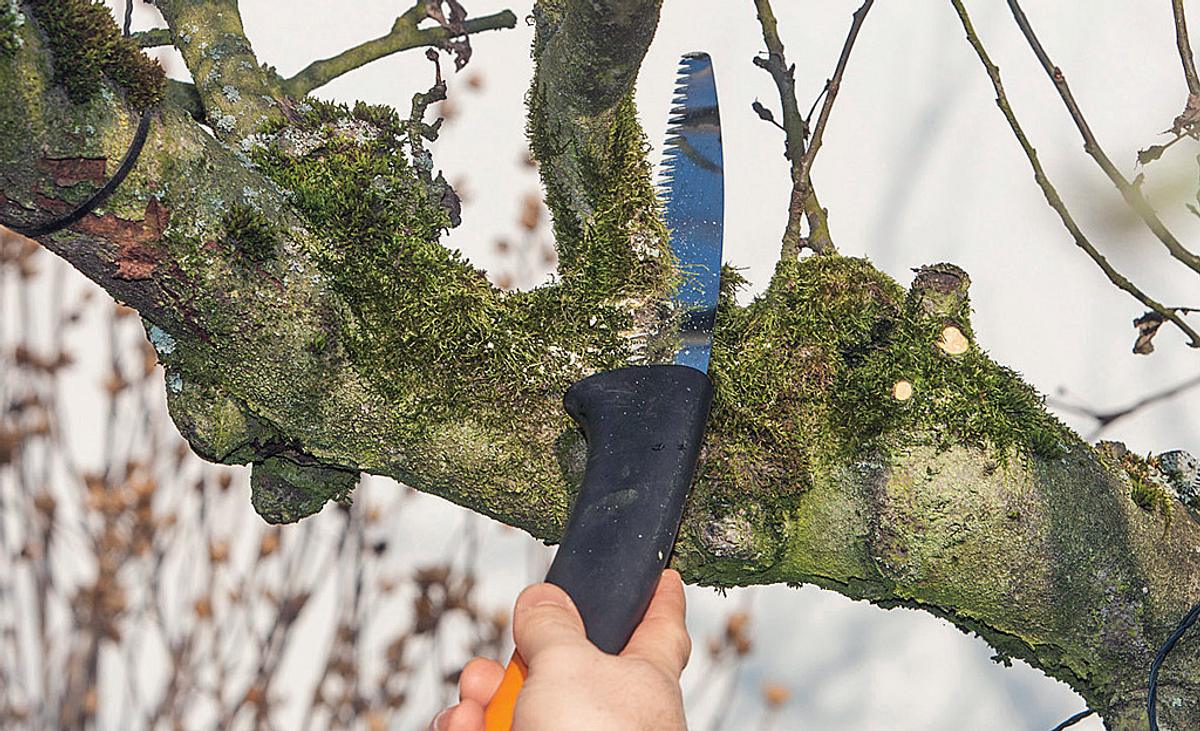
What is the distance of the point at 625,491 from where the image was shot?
0.89m

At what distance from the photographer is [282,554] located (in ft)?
9.33

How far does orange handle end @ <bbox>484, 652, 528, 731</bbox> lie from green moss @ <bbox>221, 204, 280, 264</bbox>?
43 centimetres

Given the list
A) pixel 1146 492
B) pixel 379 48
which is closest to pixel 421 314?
pixel 379 48

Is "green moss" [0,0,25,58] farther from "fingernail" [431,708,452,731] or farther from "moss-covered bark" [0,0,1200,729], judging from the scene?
"fingernail" [431,708,452,731]

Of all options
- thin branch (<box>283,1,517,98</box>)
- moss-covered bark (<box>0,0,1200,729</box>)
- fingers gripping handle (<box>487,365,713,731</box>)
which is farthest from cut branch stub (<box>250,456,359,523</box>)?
thin branch (<box>283,1,517,98</box>)

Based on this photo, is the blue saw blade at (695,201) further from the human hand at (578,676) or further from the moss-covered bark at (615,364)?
the human hand at (578,676)

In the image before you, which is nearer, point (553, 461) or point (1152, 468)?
point (553, 461)

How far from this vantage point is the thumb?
760 millimetres

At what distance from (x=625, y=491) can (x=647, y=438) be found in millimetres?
53

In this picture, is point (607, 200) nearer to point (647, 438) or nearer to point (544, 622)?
point (647, 438)

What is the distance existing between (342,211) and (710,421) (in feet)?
1.35

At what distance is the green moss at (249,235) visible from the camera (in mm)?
883

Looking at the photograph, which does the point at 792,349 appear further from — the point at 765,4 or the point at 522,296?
the point at 765,4

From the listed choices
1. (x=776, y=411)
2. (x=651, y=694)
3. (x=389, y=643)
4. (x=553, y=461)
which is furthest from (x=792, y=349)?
(x=389, y=643)
